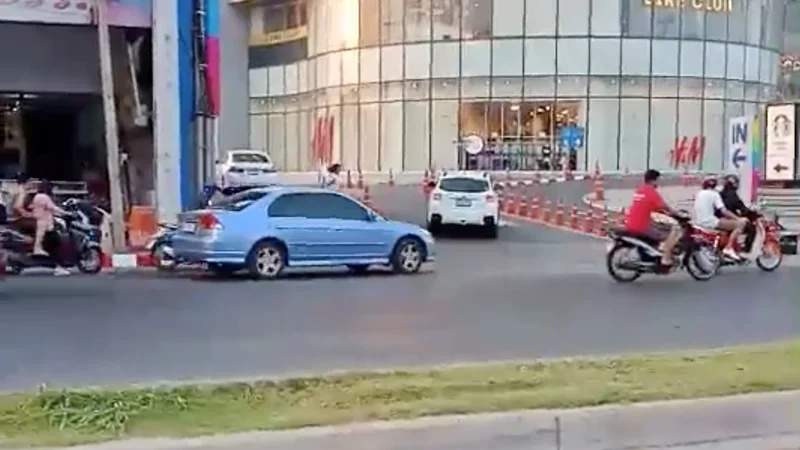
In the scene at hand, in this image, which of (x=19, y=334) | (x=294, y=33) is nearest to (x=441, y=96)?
(x=294, y=33)

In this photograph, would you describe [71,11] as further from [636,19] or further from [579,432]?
[636,19]

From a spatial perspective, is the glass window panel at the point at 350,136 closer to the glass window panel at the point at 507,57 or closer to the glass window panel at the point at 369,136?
the glass window panel at the point at 369,136

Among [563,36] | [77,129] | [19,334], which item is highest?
[563,36]

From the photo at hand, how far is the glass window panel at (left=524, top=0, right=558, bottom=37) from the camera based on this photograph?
58156mm

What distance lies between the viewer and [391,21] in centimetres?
6103

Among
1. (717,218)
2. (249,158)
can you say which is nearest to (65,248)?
(717,218)

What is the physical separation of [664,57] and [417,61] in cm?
1197

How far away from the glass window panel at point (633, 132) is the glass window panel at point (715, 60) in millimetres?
4237

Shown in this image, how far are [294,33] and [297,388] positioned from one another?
64.6 m

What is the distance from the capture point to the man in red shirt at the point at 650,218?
1947cm

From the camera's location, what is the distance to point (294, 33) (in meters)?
A: 71.6

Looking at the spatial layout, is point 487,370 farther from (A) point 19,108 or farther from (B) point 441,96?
(B) point 441,96

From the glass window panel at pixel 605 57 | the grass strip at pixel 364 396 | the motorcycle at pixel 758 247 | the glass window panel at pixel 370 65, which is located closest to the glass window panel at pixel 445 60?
the glass window panel at pixel 370 65

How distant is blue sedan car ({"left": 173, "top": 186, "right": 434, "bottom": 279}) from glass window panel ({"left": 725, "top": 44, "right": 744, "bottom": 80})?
4369 centimetres
